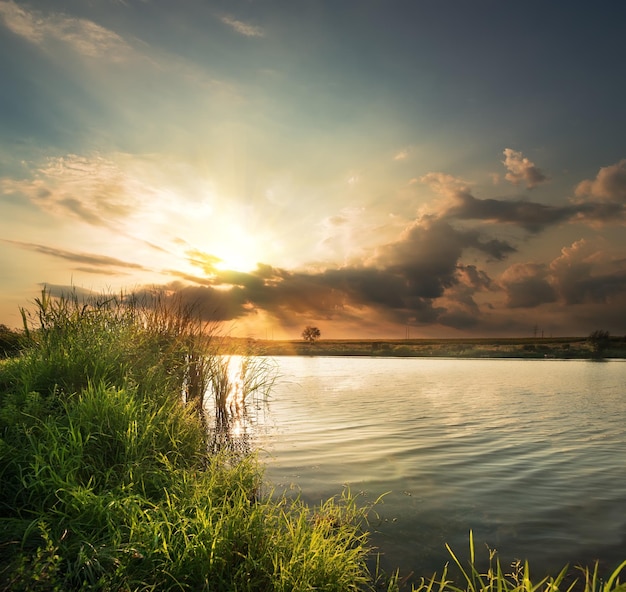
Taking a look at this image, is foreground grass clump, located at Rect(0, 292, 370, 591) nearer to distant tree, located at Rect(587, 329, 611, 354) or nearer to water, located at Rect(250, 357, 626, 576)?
water, located at Rect(250, 357, 626, 576)

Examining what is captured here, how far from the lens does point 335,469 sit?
Result: 10.2 m

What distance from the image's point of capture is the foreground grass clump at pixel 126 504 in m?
4.38

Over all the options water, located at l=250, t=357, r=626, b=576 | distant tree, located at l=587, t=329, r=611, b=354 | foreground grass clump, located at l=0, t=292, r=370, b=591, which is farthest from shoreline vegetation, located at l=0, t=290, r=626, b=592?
distant tree, located at l=587, t=329, r=611, b=354

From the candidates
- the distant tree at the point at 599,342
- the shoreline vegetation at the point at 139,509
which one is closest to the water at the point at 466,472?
the shoreline vegetation at the point at 139,509

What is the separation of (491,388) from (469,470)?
70.6ft

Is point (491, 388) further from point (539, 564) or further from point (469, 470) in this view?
point (539, 564)

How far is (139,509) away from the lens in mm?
5145

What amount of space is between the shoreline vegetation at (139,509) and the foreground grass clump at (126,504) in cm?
2

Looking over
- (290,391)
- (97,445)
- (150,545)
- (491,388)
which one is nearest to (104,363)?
(97,445)

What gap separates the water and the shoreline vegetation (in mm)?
550

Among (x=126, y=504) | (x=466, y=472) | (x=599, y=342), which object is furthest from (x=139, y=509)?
(x=599, y=342)

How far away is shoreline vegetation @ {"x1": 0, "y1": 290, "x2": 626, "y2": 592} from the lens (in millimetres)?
4355

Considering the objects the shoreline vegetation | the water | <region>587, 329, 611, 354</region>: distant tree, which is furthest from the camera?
<region>587, 329, 611, 354</region>: distant tree

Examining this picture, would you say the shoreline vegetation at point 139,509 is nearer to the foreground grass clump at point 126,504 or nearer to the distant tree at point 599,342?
the foreground grass clump at point 126,504
